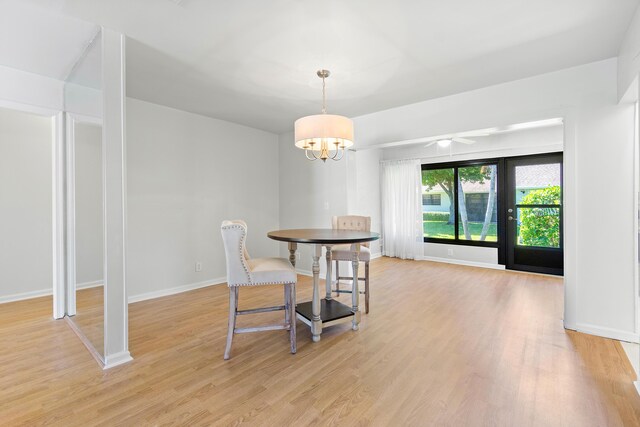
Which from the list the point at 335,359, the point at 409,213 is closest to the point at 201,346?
the point at 335,359

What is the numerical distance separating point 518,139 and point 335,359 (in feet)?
15.5

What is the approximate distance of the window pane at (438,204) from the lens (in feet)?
19.1

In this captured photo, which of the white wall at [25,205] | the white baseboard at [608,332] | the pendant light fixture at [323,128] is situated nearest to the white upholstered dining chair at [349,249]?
the pendant light fixture at [323,128]

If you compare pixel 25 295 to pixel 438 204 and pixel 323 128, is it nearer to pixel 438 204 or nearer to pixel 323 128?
pixel 323 128

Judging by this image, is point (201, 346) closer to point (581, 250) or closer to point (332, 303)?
point (332, 303)

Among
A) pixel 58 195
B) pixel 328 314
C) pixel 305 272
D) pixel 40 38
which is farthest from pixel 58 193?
pixel 305 272

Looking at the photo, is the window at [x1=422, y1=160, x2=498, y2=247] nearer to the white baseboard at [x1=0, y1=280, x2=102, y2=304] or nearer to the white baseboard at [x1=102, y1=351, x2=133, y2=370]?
the white baseboard at [x1=102, y1=351, x2=133, y2=370]

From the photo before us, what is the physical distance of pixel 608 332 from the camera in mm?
2535

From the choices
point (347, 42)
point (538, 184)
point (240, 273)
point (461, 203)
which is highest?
point (347, 42)

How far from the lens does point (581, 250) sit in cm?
268

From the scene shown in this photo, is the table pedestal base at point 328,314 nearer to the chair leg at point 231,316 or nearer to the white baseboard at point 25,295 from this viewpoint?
the chair leg at point 231,316

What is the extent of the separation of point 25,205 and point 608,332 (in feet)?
20.8

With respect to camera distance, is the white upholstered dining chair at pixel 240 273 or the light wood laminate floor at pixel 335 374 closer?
the light wood laminate floor at pixel 335 374

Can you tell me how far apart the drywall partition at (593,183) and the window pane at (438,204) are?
2.96 metres
